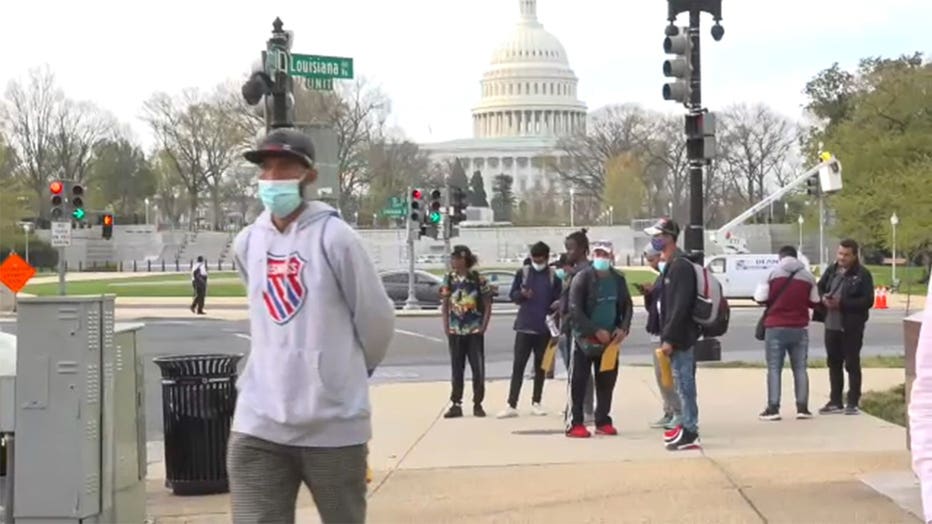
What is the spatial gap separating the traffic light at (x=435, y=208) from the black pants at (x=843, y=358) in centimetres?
2464

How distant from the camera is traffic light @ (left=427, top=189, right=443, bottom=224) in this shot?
3700 centimetres

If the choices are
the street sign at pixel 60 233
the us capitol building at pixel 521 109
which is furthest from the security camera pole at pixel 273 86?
the us capitol building at pixel 521 109

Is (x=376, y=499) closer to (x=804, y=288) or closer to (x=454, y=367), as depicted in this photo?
(x=454, y=367)

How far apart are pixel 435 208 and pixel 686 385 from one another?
2707 cm

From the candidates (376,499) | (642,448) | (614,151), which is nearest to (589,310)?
(642,448)

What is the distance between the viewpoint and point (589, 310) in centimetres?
1106

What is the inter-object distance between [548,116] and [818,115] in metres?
75.9

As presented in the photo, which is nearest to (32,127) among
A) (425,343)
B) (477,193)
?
(477,193)

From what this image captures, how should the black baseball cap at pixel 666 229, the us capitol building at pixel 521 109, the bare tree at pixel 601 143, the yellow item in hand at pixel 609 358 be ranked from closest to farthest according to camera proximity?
the black baseball cap at pixel 666 229, the yellow item in hand at pixel 609 358, the bare tree at pixel 601 143, the us capitol building at pixel 521 109

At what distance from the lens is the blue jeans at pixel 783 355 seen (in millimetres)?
12145

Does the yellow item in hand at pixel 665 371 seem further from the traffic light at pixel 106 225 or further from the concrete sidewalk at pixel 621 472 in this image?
the traffic light at pixel 106 225

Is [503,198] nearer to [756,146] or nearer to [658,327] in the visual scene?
[756,146]

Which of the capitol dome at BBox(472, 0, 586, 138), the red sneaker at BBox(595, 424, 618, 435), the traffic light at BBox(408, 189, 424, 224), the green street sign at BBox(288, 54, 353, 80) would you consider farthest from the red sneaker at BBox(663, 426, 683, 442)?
the capitol dome at BBox(472, 0, 586, 138)

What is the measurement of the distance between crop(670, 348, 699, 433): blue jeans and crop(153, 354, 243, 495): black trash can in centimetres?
367
